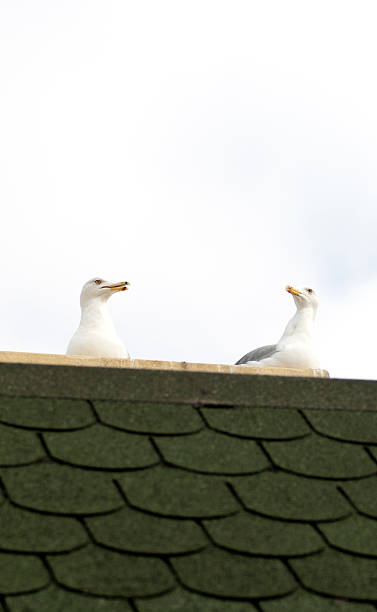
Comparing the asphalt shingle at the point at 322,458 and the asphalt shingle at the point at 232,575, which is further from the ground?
the asphalt shingle at the point at 322,458

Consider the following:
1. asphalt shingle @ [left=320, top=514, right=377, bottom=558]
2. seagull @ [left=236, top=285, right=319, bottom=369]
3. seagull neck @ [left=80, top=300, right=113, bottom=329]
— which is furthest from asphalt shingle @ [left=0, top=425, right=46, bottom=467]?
seagull @ [left=236, top=285, right=319, bottom=369]

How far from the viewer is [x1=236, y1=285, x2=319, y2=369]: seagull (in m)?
6.76

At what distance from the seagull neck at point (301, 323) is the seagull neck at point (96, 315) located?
1307 mm

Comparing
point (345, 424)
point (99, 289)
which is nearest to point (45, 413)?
point (345, 424)

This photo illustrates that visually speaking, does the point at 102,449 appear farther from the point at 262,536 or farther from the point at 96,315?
the point at 96,315

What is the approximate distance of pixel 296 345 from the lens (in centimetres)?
689

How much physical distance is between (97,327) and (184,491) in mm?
4395

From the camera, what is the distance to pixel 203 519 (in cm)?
199

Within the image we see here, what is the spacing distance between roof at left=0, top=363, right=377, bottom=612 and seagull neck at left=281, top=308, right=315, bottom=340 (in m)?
4.67

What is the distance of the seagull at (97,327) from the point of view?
20.1 ft

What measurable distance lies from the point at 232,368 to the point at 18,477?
307 centimetres

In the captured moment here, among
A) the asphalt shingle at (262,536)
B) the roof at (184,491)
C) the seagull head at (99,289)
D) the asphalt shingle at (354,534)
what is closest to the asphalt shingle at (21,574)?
the roof at (184,491)

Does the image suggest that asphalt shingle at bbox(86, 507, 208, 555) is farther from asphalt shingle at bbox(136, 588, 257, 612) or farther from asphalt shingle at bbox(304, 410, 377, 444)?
asphalt shingle at bbox(304, 410, 377, 444)

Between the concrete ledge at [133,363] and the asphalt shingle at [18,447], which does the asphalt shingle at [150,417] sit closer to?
the asphalt shingle at [18,447]
